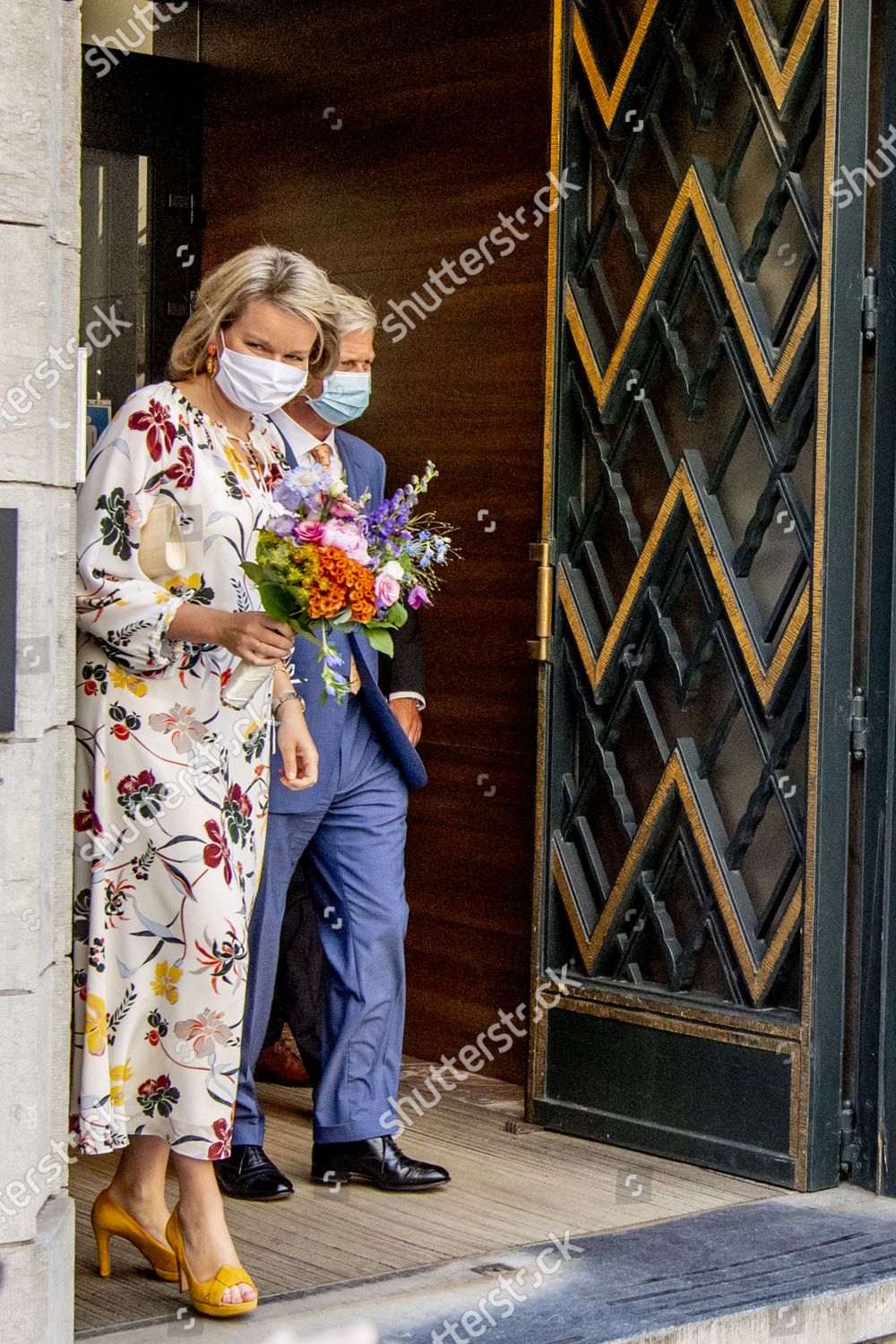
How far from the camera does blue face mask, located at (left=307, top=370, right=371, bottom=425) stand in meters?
3.80

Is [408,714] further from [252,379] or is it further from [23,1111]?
[23,1111]

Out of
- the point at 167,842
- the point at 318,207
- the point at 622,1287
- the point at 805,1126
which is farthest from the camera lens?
the point at 318,207

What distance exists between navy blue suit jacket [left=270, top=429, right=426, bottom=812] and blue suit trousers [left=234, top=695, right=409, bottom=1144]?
21 millimetres

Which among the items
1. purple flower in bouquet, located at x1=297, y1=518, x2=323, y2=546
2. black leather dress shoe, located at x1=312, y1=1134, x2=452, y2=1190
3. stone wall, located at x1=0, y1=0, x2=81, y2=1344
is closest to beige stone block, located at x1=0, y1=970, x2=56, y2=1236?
stone wall, located at x1=0, y1=0, x2=81, y2=1344

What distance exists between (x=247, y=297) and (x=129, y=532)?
0.49 m

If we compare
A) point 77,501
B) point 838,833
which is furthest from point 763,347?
point 77,501

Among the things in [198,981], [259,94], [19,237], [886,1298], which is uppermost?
[259,94]

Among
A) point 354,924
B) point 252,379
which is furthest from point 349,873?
point 252,379

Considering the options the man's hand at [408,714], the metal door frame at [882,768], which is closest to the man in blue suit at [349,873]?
the man's hand at [408,714]

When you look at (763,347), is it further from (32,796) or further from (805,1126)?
(32,796)

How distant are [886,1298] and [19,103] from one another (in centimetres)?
237

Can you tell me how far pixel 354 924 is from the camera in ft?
12.4

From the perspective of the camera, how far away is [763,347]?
12.1ft

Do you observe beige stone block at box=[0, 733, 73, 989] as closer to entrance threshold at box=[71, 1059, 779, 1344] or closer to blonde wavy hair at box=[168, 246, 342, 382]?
entrance threshold at box=[71, 1059, 779, 1344]
